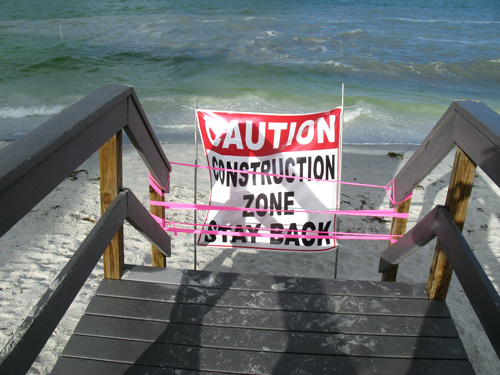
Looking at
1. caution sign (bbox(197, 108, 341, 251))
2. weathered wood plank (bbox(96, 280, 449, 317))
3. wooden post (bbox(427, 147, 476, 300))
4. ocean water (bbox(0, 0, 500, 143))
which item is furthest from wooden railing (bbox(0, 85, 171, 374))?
ocean water (bbox(0, 0, 500, 143))

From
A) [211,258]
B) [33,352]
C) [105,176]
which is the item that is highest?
[105,176]

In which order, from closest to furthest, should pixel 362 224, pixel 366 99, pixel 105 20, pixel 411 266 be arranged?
1. pixel 411 266
2. pixel 362 224
3. pixel 366 99
4. pixel 105 20

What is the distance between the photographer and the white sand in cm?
371

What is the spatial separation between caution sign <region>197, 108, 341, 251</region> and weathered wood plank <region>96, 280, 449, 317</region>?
0.99 meters

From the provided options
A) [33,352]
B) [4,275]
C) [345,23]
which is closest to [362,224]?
[4,275]

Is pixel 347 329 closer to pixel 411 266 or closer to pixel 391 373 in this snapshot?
pixel 391 373

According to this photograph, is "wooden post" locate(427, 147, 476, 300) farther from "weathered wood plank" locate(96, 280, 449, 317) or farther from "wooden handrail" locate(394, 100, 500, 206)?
"weathered wood plank" locate(96, 280, 449, 317)

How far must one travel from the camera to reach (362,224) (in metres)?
5.65

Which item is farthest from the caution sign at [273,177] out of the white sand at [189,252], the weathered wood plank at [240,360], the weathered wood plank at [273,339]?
the weathered wood plank at [240,360]

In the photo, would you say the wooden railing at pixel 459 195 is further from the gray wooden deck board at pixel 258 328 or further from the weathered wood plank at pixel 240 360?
the weathered wood plank at pixel 240 360

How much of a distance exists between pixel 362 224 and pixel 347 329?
337 centimetres

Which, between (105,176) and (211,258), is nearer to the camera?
(105,176)

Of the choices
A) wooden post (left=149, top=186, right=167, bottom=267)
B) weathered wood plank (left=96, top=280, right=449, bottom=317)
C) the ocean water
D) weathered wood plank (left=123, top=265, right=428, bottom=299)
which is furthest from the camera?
the ocean water

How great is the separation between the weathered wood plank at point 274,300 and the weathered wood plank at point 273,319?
0.04 m
